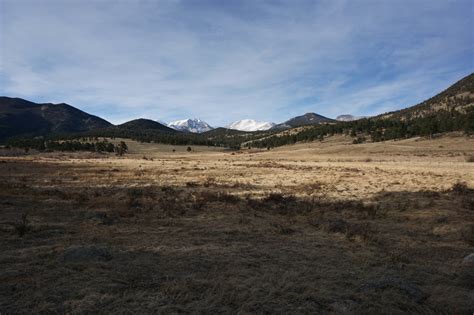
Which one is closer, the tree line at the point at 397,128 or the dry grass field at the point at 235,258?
the dry grass field at the point at 235,258

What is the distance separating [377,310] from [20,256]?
8.40m

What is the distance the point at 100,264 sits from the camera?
7.55 m

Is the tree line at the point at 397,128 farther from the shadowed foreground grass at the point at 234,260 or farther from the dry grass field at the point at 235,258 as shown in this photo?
the shadowed foreground grass at the point at 234,260

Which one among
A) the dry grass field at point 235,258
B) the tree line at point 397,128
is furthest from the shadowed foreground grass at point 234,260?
the tree line at point 397,128

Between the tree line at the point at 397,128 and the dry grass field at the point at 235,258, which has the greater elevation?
the tree line at the point at 397,128

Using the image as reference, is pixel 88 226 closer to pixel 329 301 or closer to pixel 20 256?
pixel 20 256

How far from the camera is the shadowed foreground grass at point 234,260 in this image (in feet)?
19.4

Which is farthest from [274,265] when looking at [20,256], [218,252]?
[20,256]

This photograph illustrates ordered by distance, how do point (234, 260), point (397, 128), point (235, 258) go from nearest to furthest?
1. point (234, 260)
2. point (235, 258)
3. point (397, 128)

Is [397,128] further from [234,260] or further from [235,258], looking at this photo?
[234,260]

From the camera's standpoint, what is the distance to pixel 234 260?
828cm

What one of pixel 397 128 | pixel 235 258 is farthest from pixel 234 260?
pixel 397 128

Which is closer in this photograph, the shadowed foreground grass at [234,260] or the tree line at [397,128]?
the shadowed foreground grass at [234,260]

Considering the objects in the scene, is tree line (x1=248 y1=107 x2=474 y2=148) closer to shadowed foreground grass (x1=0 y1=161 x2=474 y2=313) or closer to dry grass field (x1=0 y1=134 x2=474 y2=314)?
dry grass field (x1=0 y1=134 x2=474 y2=314)
